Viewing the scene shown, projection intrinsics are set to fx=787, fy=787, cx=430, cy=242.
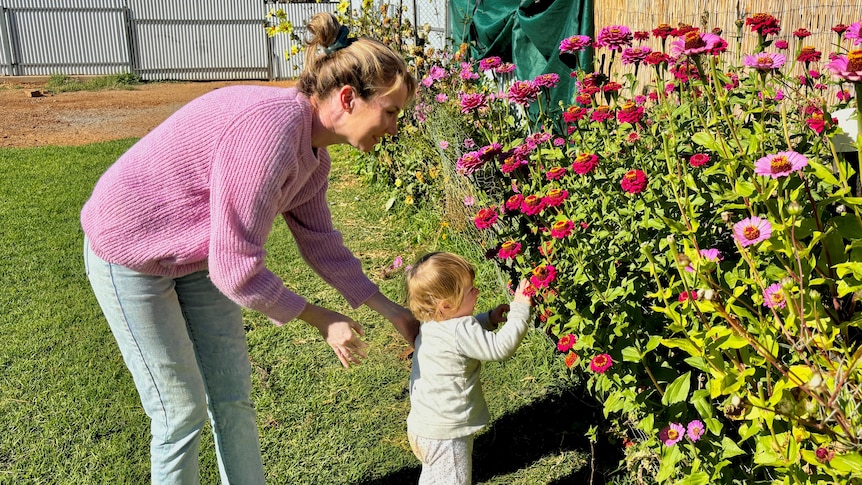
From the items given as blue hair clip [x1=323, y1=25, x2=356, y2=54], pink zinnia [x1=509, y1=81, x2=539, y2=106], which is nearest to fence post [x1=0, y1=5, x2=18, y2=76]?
pink zinnia [x1=509, y1=81, x2=539, y2=106]

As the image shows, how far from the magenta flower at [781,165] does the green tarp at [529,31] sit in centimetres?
322

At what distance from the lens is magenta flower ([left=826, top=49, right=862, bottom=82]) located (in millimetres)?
1400

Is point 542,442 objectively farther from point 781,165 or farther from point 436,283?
point 781,165

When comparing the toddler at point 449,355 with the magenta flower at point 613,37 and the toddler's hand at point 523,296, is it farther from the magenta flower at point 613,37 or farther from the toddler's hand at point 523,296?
the magenta flower at point 613,37

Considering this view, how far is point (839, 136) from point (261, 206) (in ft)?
4.69

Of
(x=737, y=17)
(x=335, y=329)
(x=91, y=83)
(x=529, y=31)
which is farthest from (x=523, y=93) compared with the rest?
(x=91, y=83)

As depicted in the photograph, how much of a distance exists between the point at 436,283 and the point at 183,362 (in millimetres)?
768

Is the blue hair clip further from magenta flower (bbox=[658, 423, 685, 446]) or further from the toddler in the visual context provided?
magenta flower (bbox=[658, 423, 685, 446])

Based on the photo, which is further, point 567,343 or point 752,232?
point 567,343

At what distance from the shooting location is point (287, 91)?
6.64 ft

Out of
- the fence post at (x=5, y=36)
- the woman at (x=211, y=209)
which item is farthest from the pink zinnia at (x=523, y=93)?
the fence post at (x=5, y=36)

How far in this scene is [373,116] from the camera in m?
1.99

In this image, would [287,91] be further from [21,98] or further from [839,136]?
[21,98]

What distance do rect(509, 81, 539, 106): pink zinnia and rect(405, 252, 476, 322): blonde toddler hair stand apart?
2.60ft
